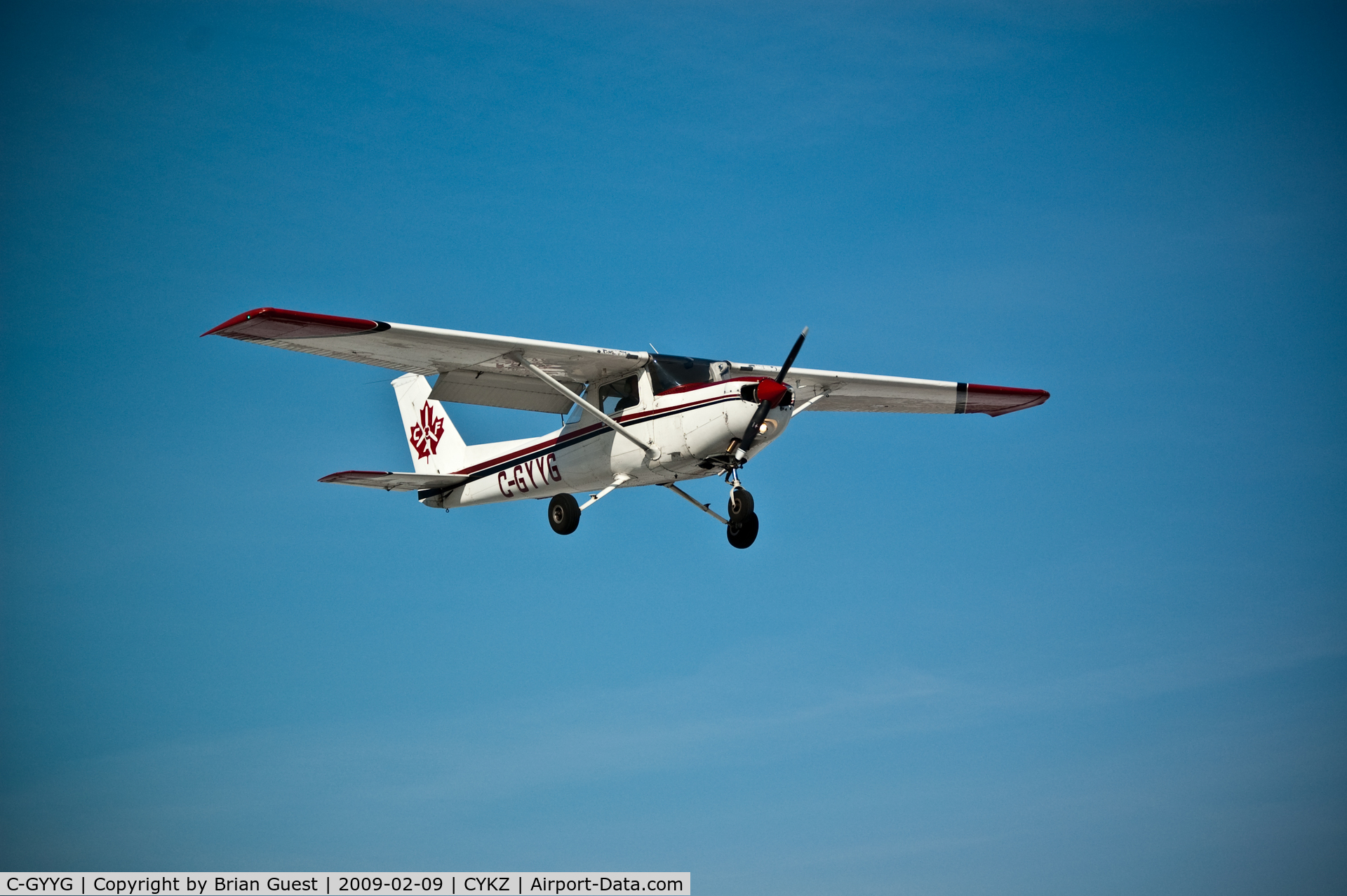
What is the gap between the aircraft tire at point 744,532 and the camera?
63.8 ft

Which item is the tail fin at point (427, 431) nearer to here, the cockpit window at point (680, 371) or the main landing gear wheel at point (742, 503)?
the cockpit window at point (680, 371)

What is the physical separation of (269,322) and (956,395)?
41.0ft

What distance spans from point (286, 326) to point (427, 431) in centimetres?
681

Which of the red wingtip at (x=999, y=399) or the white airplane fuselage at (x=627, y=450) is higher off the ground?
the red wingtip at (x=999, y=399)

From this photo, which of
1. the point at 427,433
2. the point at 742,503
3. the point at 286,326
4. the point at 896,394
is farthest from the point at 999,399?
the point at 286,326

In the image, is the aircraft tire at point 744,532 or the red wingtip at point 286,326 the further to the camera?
the aircraft tire at point 744,532

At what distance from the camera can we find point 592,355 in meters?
19.6

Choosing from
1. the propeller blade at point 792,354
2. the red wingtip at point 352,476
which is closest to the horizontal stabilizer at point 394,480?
the red wingtip at point 352,476

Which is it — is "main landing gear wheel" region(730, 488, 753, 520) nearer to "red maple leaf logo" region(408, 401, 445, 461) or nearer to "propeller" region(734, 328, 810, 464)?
"propeller" region(734, 328, 810, 464)

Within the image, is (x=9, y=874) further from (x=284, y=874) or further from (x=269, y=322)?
(x=269, y=322)

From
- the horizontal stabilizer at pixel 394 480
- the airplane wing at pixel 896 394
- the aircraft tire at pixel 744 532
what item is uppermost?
the airplane wing at pixel 896 394

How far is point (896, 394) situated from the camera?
2373 cm

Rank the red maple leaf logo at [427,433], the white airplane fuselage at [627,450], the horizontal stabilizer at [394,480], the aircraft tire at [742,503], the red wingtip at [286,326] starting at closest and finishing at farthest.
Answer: the red wingtip at [286,326] < the white airplane fuselage at [627,450] < the aircraft tire at [742,503] < the horizontal stabilizer at [394,480] < the red maple leaf logo at [427,433]

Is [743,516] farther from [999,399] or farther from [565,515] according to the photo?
[999,399]
